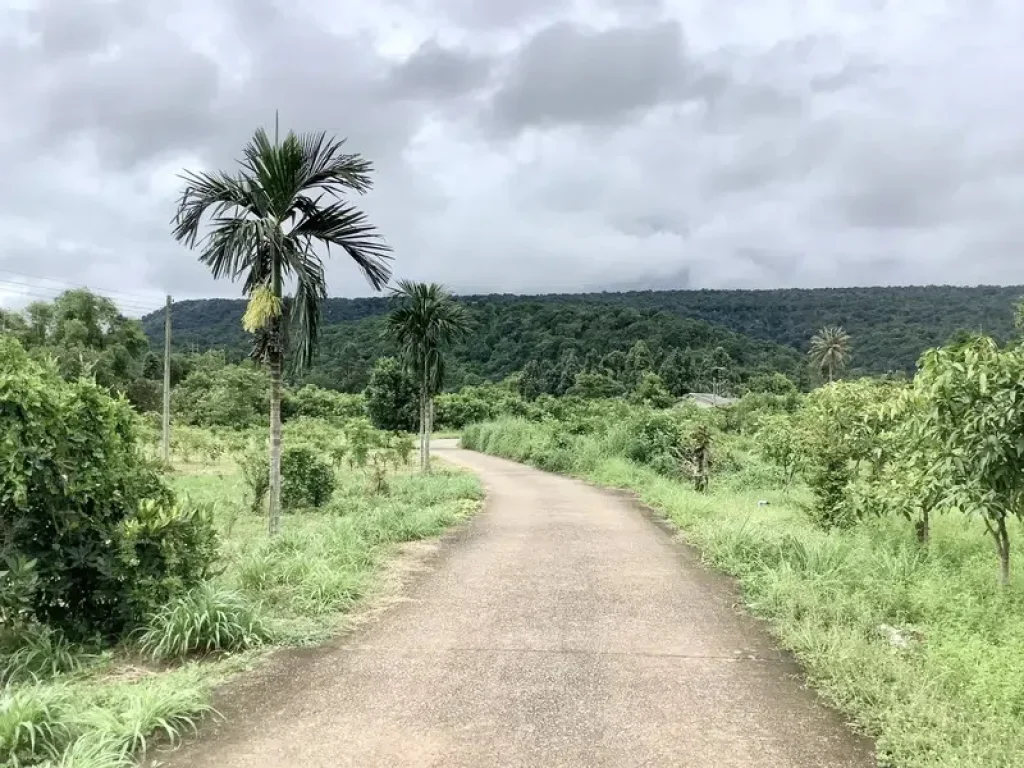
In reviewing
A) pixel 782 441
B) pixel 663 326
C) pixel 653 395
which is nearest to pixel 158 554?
pixel 782 441

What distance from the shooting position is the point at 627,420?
21.2 meters

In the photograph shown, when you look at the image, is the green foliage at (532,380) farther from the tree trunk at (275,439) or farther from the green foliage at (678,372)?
the tree trunk at (275,439)

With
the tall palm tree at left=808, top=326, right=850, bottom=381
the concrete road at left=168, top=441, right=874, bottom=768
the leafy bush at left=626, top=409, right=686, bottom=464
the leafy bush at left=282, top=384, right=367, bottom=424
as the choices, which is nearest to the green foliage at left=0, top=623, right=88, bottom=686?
the concrete road at left=168, top=441, right=874, bottom=768

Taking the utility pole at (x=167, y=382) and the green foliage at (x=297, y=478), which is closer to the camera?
the green foliage at (x=297, y=478)

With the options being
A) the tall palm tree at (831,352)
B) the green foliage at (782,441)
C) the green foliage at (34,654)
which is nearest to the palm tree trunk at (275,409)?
the green foliage at (34,654)

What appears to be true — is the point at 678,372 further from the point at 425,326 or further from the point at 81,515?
the point at 81,515

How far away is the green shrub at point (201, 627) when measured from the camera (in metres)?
5.02

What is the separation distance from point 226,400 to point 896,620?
46.0 metres

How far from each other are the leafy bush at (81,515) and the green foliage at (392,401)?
38718mm

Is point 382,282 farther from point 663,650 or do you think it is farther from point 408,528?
point 663,650

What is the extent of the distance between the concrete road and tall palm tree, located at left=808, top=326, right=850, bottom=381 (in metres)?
70.2

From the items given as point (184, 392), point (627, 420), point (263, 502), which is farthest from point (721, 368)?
point (263, 502)

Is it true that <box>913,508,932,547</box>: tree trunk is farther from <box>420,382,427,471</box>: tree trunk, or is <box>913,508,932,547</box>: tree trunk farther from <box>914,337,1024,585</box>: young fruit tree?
<box>420,382,427,471</box>: tree trunk

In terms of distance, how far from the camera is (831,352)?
71.7 metres
